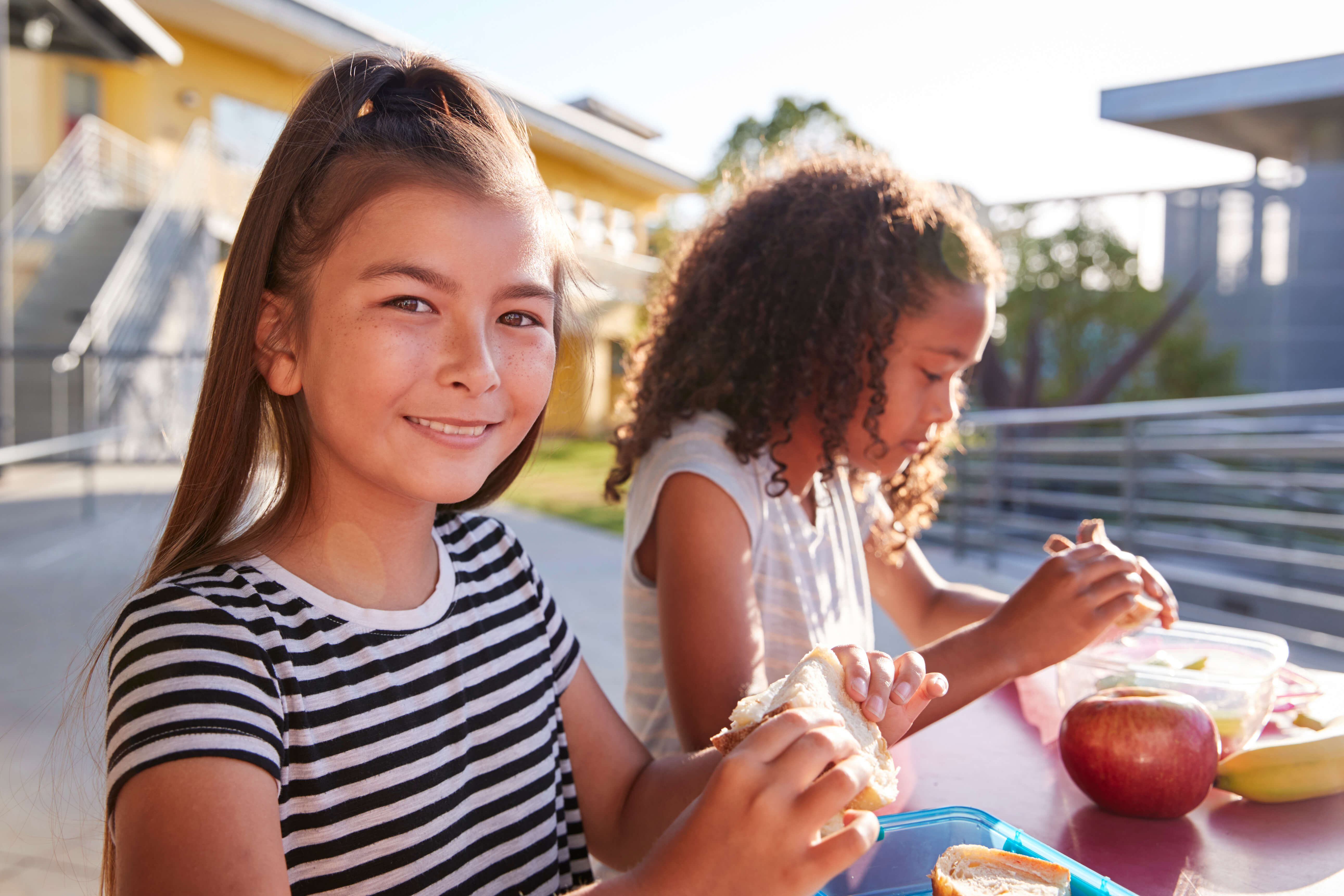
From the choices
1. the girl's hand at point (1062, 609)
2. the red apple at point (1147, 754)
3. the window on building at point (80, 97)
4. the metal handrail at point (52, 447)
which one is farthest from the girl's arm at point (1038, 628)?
the window on building at point (80, 97)

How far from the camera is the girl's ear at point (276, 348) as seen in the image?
117cm

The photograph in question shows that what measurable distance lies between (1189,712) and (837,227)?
103 centimetres

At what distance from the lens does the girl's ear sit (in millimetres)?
1173

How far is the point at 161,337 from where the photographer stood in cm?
1145

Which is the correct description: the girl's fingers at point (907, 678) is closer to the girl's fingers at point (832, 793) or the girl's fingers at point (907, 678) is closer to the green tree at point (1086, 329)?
the girl's fingers at point (832, 793)

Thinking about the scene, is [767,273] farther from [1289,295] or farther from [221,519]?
[1289,295]

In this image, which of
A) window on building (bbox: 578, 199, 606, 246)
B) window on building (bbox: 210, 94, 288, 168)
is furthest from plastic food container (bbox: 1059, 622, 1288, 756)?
window on building (bbox: 578, 199, 606, 246)

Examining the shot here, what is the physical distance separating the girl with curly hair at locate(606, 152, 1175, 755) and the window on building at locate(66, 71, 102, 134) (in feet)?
47.6

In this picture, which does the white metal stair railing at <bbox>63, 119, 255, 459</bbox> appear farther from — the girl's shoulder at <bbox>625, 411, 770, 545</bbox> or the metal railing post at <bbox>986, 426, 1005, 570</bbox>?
the girl's shoulder at <bbox>625, 411, 770, 545</bbox>

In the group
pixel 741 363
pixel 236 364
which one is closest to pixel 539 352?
pixel 236 364

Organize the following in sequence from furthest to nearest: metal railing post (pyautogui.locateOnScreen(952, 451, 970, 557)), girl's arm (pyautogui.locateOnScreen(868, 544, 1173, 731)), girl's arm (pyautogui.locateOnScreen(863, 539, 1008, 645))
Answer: metal railing post (pyautogui.locateOnScreen(952, 451, 970, 557)) < girl's arm (pyautogui.locateOnScreen(863, 539, 1008, 645)) < girl's arm (pyautogui.locateOnScreen(868, 544, 1173, 731))

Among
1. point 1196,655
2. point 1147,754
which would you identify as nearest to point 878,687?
point 1147,754

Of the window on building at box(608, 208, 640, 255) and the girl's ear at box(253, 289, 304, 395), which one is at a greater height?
the window on building at box(608, 208, 640, 255)

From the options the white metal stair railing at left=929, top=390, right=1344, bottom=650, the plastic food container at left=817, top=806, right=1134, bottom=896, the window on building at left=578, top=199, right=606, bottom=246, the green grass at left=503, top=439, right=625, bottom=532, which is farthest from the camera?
the window on building at left=578, top=199, right=606, bottom=246
